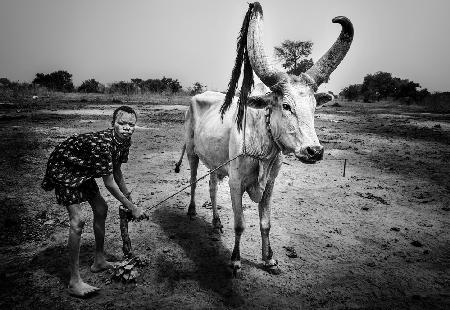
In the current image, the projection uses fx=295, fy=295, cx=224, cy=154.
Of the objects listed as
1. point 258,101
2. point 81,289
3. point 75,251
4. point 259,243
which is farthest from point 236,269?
point 258,101

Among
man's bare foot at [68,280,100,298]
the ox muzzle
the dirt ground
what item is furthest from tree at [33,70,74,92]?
the ox muzzle

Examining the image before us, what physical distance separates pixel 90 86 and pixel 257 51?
4111 cm

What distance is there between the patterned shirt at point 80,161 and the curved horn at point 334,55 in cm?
218

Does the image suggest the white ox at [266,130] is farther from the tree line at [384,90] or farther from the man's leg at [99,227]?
the tree line at [384,90]

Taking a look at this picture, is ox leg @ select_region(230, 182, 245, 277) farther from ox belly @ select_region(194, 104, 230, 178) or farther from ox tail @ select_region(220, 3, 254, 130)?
ox tail @ select_region(220, 3, 254, 130)

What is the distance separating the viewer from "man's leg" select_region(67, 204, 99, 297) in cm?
289

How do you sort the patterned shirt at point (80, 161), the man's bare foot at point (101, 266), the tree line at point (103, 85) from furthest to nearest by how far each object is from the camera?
the tree line at point (103, 85), the man's bare foot at point (101, 266), the patterned shirt at point (80, 161)

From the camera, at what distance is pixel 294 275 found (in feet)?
11.7

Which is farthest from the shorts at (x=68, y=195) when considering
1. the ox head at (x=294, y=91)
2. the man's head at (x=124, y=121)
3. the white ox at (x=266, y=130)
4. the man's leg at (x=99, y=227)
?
the ox head at (x=294, y=91)

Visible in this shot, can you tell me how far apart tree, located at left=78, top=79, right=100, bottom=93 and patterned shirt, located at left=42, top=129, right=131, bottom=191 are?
3933cm

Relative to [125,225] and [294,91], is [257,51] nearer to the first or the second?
[294,91]

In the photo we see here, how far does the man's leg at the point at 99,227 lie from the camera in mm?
3237

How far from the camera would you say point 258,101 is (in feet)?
9.59

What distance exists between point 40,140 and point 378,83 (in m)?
51.0
